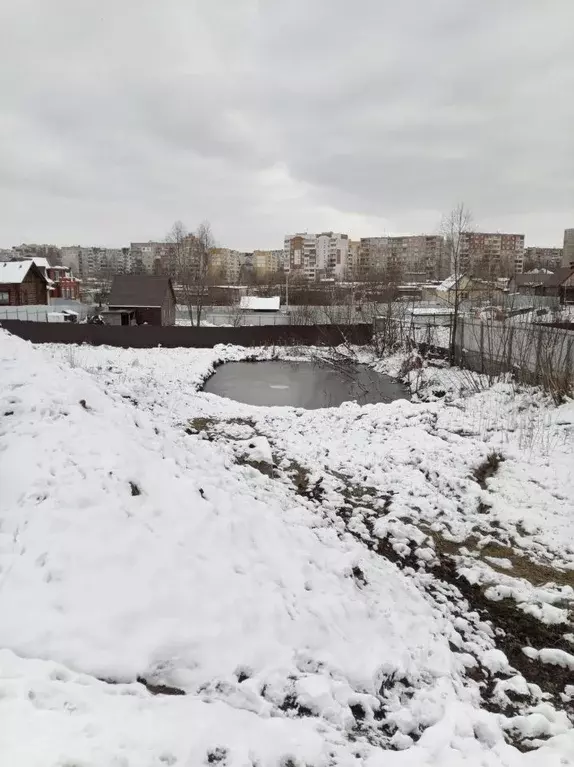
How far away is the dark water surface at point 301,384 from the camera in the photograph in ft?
55.0

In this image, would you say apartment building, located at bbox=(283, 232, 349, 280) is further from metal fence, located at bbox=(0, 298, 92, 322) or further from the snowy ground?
the snowy ground

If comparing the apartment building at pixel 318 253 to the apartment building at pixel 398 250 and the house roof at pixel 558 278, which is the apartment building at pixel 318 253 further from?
the house roof at pixel 558 278

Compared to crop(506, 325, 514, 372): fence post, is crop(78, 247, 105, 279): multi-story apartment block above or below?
above

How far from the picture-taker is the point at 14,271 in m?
42.7

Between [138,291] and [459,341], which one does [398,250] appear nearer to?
[138,291]

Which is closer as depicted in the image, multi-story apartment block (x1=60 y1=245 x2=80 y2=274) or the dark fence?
the dark fence

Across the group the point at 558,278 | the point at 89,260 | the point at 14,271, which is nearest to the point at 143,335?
the point at 14,271

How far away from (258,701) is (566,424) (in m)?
9.02

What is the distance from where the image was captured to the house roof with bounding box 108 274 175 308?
1371 inches

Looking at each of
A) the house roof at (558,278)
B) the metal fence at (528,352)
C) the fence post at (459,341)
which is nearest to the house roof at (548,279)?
the house roof at (558,278)

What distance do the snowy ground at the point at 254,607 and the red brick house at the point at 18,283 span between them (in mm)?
41550

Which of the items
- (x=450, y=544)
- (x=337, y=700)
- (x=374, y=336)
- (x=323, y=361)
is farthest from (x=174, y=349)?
(x=337, y=700)

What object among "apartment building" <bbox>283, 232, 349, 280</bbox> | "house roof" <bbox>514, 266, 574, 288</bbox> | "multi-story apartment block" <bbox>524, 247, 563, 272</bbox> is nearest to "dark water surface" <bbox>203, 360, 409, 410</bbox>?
"house roof" <bbox>514, 266, 574, 288</bbox>

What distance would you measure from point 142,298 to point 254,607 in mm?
34164
